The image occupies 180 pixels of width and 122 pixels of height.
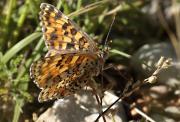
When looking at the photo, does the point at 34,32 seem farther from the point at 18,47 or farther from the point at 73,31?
the point at 73,31

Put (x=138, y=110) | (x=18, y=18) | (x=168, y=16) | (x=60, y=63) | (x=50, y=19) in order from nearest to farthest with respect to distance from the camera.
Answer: (x=60, y=63)
(x=50, y=19)
(x=138, y=110)
(x=18, y=18)
(x=168, y=16)

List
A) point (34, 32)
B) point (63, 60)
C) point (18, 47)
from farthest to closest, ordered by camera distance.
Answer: point (34, 32), point (18, 47), point (63, 60)

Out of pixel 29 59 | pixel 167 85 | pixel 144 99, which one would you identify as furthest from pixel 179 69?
pixel 29 59

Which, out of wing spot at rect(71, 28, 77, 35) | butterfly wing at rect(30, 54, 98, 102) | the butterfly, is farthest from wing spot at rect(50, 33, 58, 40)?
butterfly wing at rect(30, 54, 98, 102)

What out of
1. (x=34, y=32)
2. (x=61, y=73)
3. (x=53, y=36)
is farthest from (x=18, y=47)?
(x=61, y=73)

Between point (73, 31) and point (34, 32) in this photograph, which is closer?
point (73, 31)

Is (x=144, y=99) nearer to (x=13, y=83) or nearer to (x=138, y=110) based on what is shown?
(x=138, y=110)

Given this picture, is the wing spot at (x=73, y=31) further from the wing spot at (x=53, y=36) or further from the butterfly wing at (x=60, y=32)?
the wing spot at (x=53, y=36)
